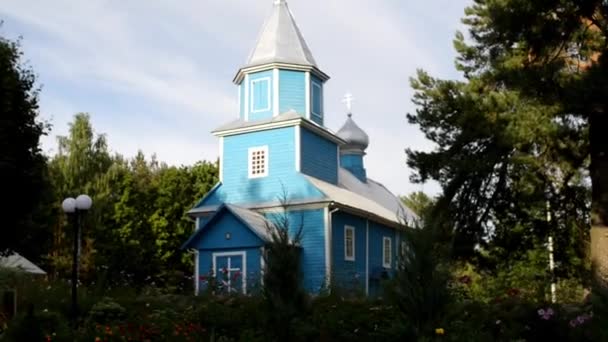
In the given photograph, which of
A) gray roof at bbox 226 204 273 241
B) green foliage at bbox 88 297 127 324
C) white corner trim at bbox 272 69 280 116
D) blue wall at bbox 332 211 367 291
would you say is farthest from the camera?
white corner trim at bbox 272 69 280 116

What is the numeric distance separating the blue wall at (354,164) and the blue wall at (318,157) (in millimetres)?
6982

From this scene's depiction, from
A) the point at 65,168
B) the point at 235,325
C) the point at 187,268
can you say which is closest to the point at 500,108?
the point at 235,325

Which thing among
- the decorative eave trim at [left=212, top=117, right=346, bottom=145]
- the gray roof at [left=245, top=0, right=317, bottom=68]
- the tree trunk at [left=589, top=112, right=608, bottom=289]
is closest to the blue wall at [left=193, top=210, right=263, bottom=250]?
the decorative eave trim at [left=212, top=117, right=346, bottom=145]

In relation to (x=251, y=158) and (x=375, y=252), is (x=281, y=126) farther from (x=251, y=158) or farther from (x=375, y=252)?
(x=375, y=252)

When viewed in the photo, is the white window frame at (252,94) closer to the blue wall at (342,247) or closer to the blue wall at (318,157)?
the blue wall at (318,157)

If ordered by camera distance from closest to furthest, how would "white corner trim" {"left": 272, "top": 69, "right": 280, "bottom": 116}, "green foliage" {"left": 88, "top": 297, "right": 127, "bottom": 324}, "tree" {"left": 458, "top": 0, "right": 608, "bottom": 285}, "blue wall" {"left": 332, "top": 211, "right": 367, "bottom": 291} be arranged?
"green foliage" {"left": 88, "top": 297, "right": 127, "bottom": 324} → "tree" {"left": 458, "top": 0, "right": 608, "bottom": 285} → "blue wall" {"left": 332, "top": 211, "right": 367, "bottom": 291} → "white corner trim" {"left": 272, "top": 69, "right": 280, "bottom": 116}

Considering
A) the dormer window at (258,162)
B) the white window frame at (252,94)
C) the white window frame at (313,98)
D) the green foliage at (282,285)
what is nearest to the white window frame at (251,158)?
the dormer window at (258,162)

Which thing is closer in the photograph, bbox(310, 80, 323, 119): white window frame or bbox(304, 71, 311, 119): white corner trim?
bbox(304, 71, 311, 119): white corner trim

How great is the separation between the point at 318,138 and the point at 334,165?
210 centimetres

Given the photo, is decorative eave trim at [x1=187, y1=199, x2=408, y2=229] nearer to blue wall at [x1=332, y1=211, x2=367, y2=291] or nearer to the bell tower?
blue wall at [x1=332, y1=211, x2=367, y2=291]

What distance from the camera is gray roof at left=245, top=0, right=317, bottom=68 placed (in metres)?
27.4

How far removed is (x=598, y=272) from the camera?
40.7ft

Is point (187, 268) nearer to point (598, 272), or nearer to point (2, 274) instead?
point (2, 274)

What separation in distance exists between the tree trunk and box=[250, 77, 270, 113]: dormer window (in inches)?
589
